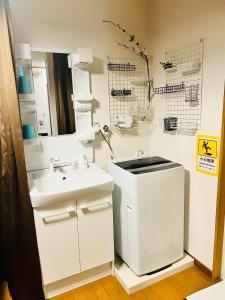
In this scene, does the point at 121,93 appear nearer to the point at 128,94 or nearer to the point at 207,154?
the point at 128,94

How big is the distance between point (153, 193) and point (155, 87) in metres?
1.15

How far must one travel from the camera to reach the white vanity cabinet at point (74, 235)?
5.52ft

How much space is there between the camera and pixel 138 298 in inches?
71.7

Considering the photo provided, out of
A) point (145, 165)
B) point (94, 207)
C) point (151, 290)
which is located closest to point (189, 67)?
point (145, 165)

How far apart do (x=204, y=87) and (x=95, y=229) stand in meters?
1.44

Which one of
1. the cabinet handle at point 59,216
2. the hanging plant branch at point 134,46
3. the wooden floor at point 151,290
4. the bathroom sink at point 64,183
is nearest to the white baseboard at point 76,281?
the wooden floor at point 151,290

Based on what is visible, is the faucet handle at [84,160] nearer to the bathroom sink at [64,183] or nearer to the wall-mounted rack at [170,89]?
the bathroom sink at [64,183]

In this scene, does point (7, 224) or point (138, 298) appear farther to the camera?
point (138, 298)

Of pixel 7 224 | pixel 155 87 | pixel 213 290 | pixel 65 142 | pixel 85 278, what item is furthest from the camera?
pixel 155 87

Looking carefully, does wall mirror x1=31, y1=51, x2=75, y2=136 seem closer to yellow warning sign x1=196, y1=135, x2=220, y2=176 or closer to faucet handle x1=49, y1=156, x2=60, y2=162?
faucet handle x1=49, y1=156, x2=60, y2=162

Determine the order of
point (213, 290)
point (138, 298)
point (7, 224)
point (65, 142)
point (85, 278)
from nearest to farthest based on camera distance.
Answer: point (213, 290)
point (7, 224)
point (138, 298)
point (85, 278)
point (65, 142)

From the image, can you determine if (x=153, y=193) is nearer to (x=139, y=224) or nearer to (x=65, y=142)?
(x=139, y=224)

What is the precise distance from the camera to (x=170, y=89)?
2.14 meters

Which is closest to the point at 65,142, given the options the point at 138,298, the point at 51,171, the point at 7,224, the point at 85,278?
the point at 51,171
